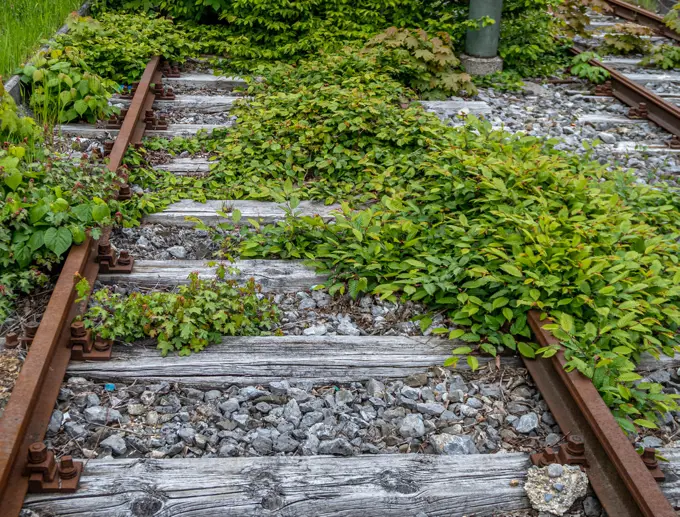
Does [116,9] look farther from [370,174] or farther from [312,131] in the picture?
[370,174]

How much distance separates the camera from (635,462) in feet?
8.56

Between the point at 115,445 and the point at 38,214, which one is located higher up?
the point at 38,214

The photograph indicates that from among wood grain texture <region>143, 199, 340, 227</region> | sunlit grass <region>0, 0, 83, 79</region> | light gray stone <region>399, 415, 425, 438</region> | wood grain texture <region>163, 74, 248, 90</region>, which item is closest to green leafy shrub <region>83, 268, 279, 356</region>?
light gray stone <region>399, 415, 425, 438</region>

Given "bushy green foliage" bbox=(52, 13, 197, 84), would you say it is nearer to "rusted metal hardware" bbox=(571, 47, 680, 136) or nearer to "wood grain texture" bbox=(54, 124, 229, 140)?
"wood grain texture" bbox=(54, 124, 229, 140)

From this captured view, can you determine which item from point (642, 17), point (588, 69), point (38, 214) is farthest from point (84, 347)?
point (642, 17)

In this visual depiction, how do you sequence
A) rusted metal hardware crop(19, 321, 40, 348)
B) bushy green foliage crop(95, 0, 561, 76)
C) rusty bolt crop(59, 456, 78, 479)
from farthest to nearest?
bushy green foliage crop(95, 0, 561, 76) → rusted metal hardware crop(19, 321, 40, 348) → rusty bolt crop(59, 456, 78, 479)

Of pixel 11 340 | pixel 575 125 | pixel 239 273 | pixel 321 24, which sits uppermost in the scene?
pixel 321 24

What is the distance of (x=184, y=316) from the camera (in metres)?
3.44

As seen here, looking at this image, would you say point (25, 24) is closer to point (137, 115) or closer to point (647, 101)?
point (137, 115)

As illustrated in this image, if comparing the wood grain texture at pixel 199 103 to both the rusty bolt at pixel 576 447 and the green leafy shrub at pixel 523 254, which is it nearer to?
the green leafy shrub at pixel 523 254

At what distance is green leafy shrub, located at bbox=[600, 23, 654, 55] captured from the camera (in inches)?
350

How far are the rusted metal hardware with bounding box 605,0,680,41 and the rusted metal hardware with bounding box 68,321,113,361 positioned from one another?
350 inches

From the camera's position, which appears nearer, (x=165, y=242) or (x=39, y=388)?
(x=39, y=388)

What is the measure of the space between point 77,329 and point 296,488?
52.7 inches
